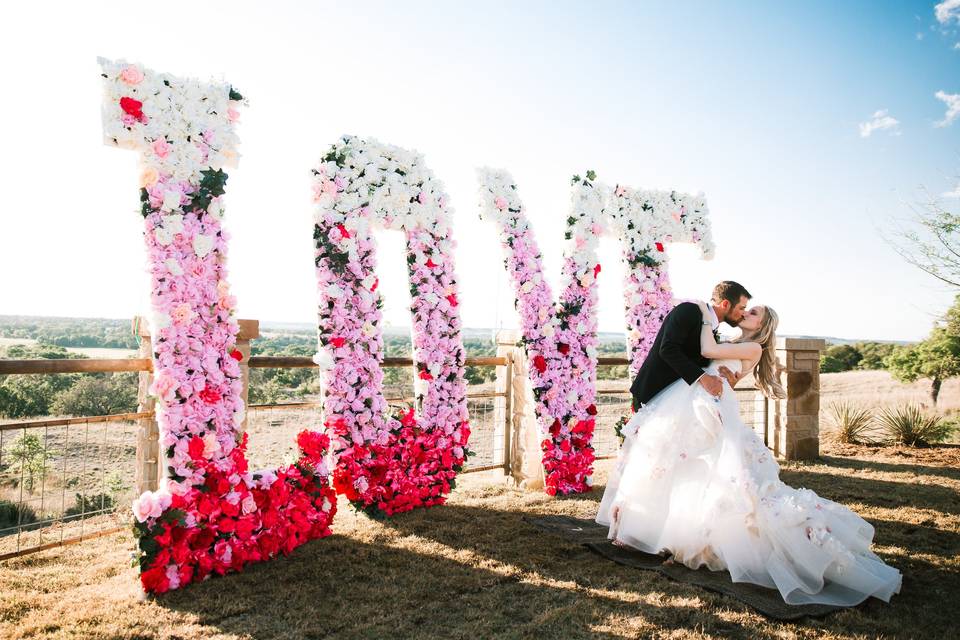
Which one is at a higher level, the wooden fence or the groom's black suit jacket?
the groom's black suit jacket

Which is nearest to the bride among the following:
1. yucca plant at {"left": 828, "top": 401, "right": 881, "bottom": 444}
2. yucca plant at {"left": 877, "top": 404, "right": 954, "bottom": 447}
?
yucca plant at {"left": 828, "top": 401, "right": 881, "bottom": 444}

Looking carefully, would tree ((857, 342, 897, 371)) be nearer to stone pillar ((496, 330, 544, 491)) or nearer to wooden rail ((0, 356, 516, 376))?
stone pillar ((496, 330, 544, 491))

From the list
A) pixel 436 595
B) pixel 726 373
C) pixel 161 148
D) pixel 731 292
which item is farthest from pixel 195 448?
pixel 731 292

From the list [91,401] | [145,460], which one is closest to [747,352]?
[145,460]

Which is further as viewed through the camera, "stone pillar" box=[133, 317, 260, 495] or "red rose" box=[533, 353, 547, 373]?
"red rose" box=[533, 353, 547, 373]

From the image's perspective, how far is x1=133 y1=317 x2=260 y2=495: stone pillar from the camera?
485cm

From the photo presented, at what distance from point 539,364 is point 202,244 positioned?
378 centimetres

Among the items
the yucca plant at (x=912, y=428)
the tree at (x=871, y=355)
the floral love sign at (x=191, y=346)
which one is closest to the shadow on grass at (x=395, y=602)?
the floral love sign at (x=191, y=346)

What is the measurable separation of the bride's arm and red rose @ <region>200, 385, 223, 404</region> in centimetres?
364

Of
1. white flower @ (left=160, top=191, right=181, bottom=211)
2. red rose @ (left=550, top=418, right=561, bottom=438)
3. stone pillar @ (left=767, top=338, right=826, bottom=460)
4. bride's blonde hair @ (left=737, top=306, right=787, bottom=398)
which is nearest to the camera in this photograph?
white flower @ (left=160, top=191, right=181, bottom=211)

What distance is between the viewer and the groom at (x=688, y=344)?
4.61 metres

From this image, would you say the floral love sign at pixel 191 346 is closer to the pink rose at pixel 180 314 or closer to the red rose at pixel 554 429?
the pink rose at pixel 180 314

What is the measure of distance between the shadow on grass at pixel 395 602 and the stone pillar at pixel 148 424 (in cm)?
132

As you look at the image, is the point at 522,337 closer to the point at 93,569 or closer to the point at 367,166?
the point at 367,166
